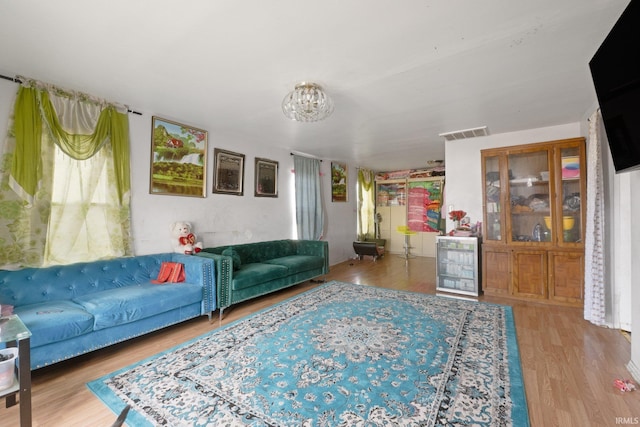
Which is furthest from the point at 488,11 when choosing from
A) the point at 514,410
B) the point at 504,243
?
the point at 504,243

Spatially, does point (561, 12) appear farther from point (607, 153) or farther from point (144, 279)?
point (144, 279)

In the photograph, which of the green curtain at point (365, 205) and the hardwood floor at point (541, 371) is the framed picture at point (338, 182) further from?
the hardwood floor at point (541, 371)

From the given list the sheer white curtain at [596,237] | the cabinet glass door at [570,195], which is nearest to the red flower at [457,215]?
the cabinet glass door at [570,195]

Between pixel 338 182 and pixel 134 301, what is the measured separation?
5.02 m

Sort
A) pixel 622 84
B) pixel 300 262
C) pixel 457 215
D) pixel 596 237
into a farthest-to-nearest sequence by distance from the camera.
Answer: pixel 457 215, pixel 300 262, pixel 596 237, pixel 622 84

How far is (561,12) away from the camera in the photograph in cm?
169

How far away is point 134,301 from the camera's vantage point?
94.0 inches

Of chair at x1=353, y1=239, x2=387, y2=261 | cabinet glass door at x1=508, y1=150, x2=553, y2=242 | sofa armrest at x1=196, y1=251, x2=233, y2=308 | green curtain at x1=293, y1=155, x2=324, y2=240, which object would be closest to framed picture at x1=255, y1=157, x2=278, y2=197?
green curtain at x1=293, y1=155, x2=324, y2=240

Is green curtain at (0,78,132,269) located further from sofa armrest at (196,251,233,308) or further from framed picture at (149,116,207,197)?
sofa armrest at (196,251,233,308)

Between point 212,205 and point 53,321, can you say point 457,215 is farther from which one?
point 53,321

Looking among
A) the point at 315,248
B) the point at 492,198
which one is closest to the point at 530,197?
the point at 492,198

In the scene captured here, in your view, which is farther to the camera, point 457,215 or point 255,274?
point 457,215

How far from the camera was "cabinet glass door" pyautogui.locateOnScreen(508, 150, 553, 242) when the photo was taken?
372 centimetres

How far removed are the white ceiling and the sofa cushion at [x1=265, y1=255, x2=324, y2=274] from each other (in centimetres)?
216
